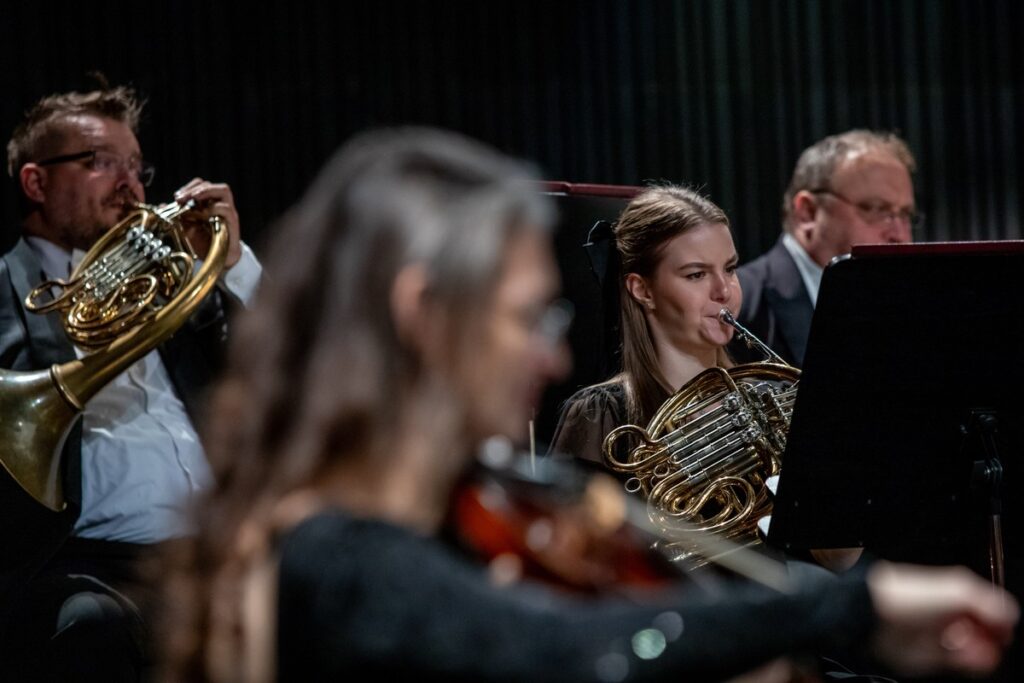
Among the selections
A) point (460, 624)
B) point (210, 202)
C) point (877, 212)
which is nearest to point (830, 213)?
point (877, 212)

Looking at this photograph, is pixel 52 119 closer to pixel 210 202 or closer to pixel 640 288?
pixel 210 202

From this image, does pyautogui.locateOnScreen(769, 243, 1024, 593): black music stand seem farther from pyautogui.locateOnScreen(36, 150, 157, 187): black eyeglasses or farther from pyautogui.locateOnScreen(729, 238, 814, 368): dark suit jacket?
pyautogui.locateOnScreen(36, 150, 157, 187): black eyeglasses

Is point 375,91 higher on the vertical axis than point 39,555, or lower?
higher

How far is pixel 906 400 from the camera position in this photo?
72.2 inches

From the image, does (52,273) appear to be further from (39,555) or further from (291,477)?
(291,477)

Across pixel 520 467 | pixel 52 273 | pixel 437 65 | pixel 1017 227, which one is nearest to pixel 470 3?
pixel 437 65

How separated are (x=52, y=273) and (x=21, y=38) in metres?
0.89

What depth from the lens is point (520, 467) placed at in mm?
1069

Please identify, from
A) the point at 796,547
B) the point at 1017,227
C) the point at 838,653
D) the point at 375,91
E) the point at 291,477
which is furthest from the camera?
the point at 1017,227

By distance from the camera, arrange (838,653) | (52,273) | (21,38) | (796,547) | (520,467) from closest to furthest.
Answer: (520,467) < (796,547) < (838,653) < (52,273) < (21,38)

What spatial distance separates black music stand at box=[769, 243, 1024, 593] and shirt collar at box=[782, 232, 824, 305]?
170 centimetres

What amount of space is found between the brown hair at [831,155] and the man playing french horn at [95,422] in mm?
1570

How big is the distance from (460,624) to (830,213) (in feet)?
10.1

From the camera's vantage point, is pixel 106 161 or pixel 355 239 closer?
pixel 355 239
